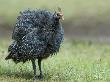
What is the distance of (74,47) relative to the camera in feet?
61.4

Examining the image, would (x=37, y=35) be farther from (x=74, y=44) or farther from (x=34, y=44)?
(x=74, y=44)

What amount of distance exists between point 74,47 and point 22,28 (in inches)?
287

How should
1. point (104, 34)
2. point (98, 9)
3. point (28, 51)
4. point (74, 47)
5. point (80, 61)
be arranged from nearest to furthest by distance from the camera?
point (28, 51)
point (80, 61)
point (74, 47)
point (104, 34)
point (98, 9)

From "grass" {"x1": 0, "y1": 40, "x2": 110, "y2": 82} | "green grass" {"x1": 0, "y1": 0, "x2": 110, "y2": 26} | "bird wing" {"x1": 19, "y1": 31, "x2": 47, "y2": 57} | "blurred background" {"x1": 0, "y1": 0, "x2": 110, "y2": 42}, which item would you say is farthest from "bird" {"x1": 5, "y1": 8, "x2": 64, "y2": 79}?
"green grass" {"x1": 0, "y1": 0, "x2": 110, "y2": 26}

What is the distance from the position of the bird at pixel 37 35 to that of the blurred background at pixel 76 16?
9545 mm

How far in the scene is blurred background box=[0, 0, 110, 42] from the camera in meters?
22.0

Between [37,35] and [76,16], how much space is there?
11780 millimetres

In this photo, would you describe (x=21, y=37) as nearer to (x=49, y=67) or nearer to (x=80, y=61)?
(x=49, y=67)

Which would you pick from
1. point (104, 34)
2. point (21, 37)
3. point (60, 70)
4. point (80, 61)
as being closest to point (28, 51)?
point (21, 37)

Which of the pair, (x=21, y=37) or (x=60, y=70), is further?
(x=60, y=70)

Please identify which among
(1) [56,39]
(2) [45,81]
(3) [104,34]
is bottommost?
(2) [45,81]

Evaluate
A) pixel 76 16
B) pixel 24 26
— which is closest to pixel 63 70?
pixel 24 26

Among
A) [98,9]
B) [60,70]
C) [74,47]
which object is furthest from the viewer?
[98,9]

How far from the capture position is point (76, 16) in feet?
75.9
